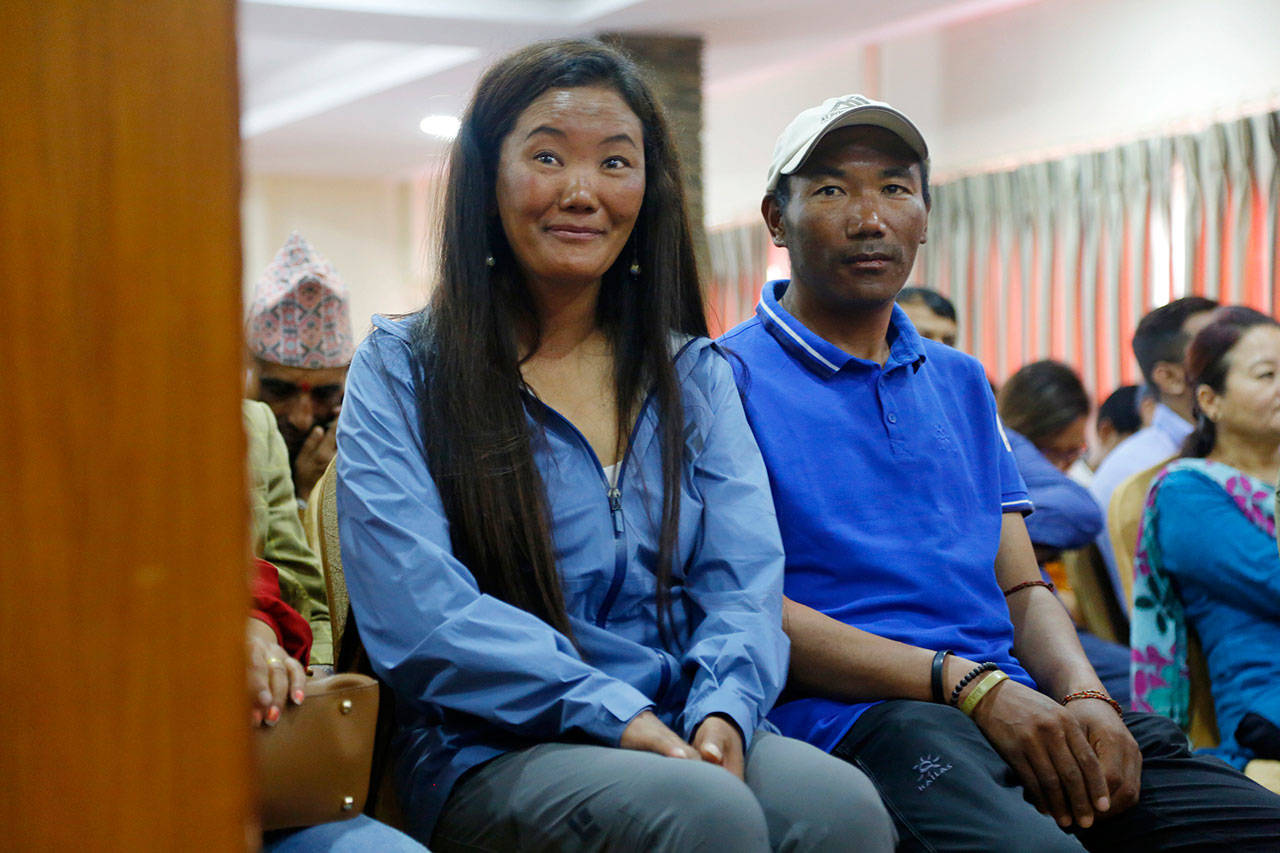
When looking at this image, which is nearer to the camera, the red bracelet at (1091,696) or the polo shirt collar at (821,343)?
the red bracelet at (1091,696)

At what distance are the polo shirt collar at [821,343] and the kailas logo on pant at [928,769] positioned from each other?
1.92 ft

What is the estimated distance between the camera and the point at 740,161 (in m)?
8.34

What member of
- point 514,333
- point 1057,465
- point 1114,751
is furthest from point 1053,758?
point 1057,465

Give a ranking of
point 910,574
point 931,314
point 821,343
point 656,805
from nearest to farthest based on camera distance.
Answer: point 656,805 → point 910,574 → point 821,343 → point 931,314

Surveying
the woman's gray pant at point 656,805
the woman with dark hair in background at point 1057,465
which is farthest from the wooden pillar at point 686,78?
the woman's gray pant at point 656,805

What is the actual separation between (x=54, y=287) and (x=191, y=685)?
0.19 m

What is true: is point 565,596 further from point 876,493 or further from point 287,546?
point 287,546

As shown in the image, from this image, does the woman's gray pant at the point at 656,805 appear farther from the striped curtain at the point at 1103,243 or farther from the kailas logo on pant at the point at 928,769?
the striped curtain at the point at 1103,243

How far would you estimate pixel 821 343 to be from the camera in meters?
1.86

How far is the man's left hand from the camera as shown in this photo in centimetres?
162

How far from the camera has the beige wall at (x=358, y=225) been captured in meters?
11.1

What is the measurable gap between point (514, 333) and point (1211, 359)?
5.55 feet

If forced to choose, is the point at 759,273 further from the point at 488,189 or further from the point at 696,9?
the point at 488,189

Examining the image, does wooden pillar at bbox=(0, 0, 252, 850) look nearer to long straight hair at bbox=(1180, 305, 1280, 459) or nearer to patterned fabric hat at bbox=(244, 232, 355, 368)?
patterned fabric hat at bbox=(244, 232, 355, 368)
